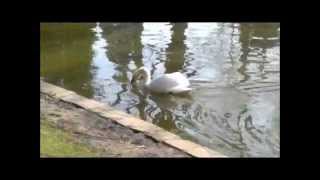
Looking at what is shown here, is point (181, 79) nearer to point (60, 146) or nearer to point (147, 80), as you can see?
point (147, 80)

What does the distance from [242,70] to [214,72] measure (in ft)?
1.03

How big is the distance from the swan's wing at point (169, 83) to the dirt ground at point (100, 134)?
1149 millimetres

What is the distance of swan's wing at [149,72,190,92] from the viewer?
5648mm

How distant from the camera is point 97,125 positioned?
443 cm

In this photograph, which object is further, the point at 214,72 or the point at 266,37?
the point at 266,37

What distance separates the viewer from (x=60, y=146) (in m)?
3.83

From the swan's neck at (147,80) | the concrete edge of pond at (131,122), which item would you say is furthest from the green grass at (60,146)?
the swan's neck at (147,80)

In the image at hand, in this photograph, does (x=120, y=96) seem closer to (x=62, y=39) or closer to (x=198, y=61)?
(x=198, y=61)

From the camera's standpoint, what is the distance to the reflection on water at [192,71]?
4.71m

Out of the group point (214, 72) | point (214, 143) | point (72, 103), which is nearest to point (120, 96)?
point (72, 103)

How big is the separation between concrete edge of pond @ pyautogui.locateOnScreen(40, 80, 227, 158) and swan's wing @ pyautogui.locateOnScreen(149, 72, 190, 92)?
0.90 m

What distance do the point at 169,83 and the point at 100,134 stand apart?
5.20 feet
